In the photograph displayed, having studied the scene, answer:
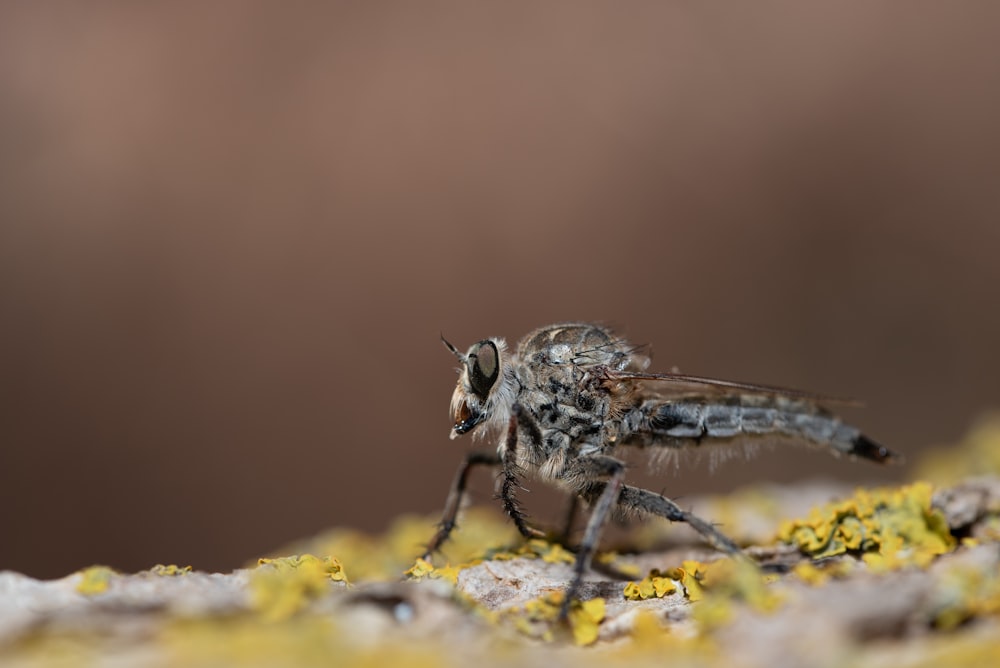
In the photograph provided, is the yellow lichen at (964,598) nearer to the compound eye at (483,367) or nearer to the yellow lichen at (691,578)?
the yellow lichen at (691,578)

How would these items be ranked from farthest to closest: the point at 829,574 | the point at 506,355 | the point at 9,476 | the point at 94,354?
the point at 94,354, the point at 9,476, the point at 506,355, the point at 829,574

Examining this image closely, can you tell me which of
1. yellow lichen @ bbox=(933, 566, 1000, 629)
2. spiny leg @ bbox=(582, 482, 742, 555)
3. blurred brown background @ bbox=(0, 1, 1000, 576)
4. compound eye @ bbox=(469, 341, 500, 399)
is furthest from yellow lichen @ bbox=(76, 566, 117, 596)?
blurred brown background @ bbox=(0, 1, 1000, 576)

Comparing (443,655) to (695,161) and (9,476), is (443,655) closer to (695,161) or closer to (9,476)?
(9,476)

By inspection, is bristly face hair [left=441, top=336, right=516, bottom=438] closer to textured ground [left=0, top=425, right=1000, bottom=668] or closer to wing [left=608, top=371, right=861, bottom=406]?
wing [left=608, top=371, right=861, bottom=406]

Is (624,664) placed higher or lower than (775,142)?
lower

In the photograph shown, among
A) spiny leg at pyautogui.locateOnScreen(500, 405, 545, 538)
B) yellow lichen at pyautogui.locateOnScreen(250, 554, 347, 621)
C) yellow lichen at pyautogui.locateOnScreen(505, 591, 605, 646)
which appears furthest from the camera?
spiny leg at pyautogui.locateOnScreen(500, 405, 545, 538)

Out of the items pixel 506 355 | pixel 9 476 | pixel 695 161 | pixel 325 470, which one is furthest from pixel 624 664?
pixel 695 161
